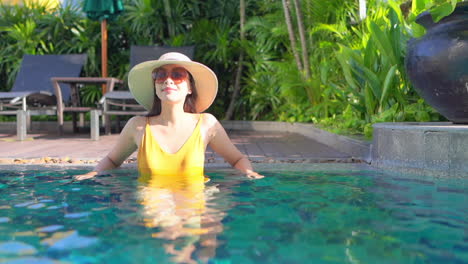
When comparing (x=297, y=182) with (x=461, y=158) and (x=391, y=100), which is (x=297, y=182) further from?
(x=391, y=100)

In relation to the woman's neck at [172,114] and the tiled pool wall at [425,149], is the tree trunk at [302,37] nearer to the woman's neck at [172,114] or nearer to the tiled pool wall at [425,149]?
the tiled pool wall at [425,149]

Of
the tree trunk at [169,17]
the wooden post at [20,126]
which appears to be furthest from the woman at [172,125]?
the tree trunk at [169,17]

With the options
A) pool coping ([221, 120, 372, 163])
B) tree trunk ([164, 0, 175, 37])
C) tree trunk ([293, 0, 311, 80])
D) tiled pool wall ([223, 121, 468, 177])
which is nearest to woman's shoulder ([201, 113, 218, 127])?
tiled pool wall ([223, 121, 468, 177])

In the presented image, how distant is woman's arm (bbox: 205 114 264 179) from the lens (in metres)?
3.22

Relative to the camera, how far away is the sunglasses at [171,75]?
2.98 metres

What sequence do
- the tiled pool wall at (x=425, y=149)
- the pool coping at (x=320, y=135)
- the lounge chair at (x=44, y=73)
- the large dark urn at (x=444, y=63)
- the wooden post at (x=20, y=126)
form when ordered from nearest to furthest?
the tiled pool wall at (x=425, y=149) < the large dark urn at (x=444, y=63) < the pool coping at (x=320, y=135) < the wooden post at (x=20, y=126) < the lounge chair at (x=44, y=73)

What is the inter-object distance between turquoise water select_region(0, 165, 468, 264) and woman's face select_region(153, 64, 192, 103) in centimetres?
56

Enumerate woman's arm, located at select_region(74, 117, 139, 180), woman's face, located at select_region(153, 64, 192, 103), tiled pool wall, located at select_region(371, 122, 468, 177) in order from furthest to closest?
tiled pool wall, located at select_region(371, 122, 468, 177) < woman's arm, located at select_region(74, 117, 139, 180) < woman's face, located at select_region(153, 64, 192, 103)

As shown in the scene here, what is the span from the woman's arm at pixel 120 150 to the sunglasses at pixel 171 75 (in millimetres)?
357

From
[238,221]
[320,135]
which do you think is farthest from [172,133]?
[320,135]

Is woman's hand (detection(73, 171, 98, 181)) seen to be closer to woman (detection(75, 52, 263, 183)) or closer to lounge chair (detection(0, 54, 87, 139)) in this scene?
woman (detection(75, 52, 263, 183))

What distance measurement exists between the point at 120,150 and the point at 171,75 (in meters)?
0.69

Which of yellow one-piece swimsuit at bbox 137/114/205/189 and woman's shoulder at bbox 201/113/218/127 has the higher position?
woman's shoulder at bbox 201/113/218/127

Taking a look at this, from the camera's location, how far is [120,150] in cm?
334
